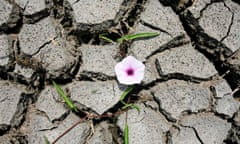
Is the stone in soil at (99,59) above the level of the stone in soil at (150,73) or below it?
above

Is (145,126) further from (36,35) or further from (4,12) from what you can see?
(4,12)

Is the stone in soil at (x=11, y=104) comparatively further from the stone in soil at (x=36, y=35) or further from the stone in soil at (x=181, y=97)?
the stone in soil at (x=181, y=97)

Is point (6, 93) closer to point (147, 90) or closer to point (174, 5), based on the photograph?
point (147, 90)

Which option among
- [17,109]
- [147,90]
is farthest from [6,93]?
[147,90]

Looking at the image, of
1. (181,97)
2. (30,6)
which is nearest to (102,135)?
(181,97)

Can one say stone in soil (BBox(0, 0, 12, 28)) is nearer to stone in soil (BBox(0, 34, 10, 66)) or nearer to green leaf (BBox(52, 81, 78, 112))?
stone in soil (BBox(0, 34, 10, 66))

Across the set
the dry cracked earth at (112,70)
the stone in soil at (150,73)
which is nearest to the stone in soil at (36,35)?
the dry cracked earth at (112,70)
